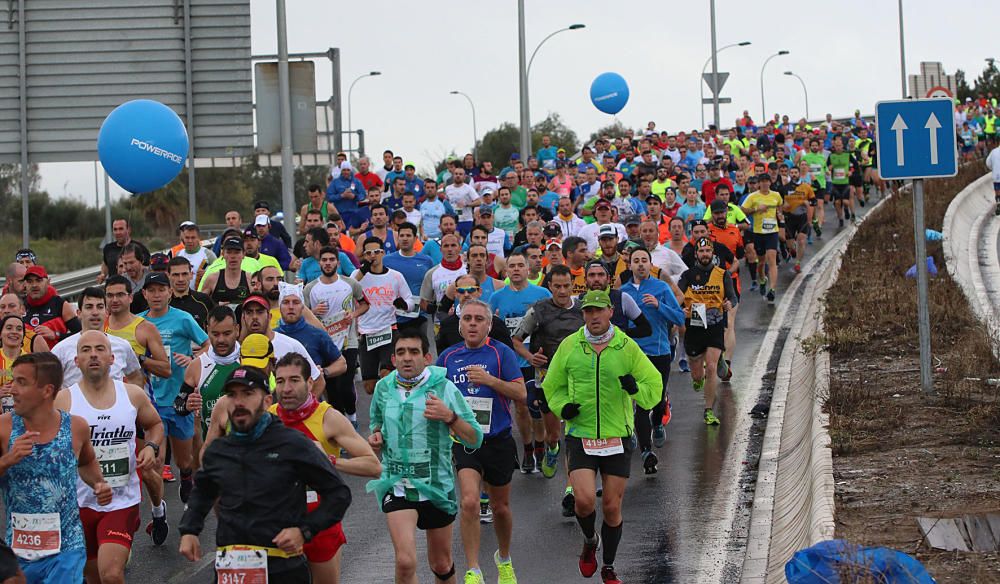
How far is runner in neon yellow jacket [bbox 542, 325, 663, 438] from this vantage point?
985 cm

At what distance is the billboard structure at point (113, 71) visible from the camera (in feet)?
84.2

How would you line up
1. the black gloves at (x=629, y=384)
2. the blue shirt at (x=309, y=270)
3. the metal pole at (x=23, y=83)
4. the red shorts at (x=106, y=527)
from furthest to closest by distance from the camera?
1. the metal pole at (x=23, y=83)
2. the blue shirt at (x=309, y=270)
3. the black gloves at (x=629, y=384)
4. the red shorts at (x=106, y=527)

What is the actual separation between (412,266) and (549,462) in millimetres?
3974

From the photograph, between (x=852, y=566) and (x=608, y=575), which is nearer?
(x=852, y=566)

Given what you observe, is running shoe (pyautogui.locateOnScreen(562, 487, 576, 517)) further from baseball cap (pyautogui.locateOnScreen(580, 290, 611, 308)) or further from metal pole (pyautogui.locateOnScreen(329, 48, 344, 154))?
metal pole (pyautogui.locateOnScreen(329, 48, 344, 154))

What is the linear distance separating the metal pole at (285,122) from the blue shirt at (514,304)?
8.41 metres

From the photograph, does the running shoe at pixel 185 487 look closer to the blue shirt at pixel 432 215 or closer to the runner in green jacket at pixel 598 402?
the runner in green jacket at pixel 598 402

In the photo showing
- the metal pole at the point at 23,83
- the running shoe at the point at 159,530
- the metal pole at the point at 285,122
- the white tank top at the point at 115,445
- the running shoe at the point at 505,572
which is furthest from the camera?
the metal pole at the point at 23,83

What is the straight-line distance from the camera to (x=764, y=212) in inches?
950

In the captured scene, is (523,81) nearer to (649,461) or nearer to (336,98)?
(336,98)

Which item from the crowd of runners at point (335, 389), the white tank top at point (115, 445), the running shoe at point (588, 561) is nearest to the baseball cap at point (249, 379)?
the crowd of runners at point (335, 389)

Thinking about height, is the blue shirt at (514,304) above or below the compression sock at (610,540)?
above

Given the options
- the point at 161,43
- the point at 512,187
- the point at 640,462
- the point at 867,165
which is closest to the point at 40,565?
the point at 640,462

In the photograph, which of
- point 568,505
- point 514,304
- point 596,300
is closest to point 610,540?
point 596,300
